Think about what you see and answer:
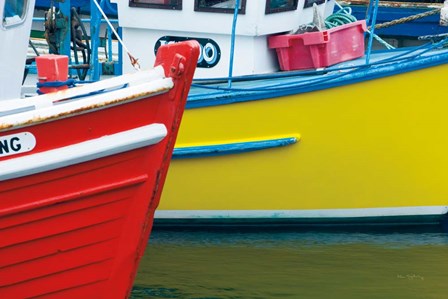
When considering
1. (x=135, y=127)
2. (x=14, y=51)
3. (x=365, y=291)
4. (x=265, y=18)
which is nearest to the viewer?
(x=135, y=127)

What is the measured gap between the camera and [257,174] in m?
9.38

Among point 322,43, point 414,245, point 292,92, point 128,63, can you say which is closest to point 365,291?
point 414,245

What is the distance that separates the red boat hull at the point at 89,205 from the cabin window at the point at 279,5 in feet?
10.7

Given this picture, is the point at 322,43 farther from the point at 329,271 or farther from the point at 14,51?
the point at 14,51

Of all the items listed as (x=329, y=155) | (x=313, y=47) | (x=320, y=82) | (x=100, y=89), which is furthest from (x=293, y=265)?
(x=100, y=89)

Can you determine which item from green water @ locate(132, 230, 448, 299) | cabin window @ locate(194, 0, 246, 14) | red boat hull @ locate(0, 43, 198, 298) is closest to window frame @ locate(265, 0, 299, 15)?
cabin window @ locate(194, 0, 246, 14)

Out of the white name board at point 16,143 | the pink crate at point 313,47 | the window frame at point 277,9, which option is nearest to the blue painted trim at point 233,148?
the pink crate at point 313,47

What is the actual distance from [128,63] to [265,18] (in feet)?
4.48

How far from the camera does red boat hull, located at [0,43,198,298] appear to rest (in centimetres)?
627

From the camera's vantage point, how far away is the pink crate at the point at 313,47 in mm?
9578

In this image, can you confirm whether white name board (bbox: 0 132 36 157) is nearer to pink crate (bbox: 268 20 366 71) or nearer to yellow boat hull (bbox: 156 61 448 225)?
yellow boat hull (bbox: 156 61 448 225)

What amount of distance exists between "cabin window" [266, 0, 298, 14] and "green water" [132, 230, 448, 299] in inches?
80.0

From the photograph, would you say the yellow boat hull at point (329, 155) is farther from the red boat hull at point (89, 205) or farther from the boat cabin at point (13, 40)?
the red boat hull at point (89, 205)

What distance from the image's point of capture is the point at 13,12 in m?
6.89
